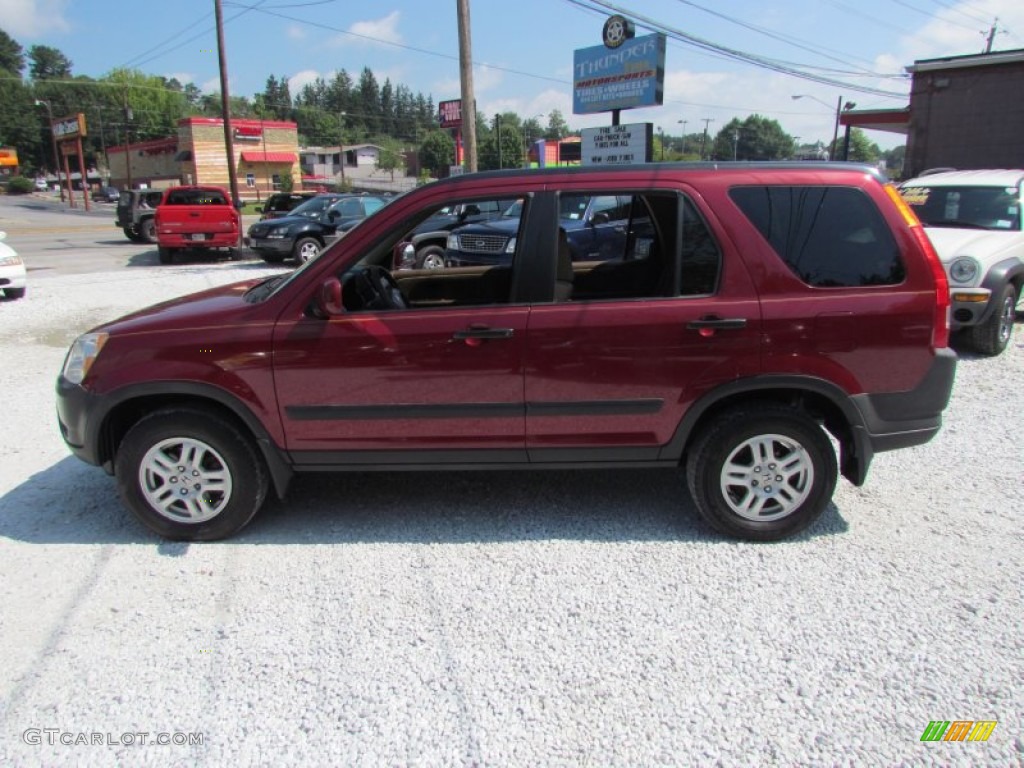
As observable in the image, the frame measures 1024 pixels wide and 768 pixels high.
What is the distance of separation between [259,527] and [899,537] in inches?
134

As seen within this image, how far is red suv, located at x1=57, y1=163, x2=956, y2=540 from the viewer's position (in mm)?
3414

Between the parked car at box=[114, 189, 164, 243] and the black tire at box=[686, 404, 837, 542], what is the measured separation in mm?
24197

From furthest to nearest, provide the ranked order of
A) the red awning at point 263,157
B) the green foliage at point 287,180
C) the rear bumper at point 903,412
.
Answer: the green foliage at point 287,180, the red awning at point 263,157, the rear bumper at point 903,412

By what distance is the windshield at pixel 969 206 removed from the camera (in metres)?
7.95

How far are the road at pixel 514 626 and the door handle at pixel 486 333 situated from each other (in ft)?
3.53

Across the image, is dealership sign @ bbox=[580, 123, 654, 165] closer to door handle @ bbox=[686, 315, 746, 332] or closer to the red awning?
door handle @ bbox=[686, 315, 746, 332]

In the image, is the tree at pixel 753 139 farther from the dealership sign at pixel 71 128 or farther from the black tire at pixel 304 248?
the black tire at pixel 304 248

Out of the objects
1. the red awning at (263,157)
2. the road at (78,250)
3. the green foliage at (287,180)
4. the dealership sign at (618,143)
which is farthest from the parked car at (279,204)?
the green foliage at (287,180)

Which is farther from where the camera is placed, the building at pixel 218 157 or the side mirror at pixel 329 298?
the building at pixel 218 157

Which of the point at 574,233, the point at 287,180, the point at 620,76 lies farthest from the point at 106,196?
the point at 574,233

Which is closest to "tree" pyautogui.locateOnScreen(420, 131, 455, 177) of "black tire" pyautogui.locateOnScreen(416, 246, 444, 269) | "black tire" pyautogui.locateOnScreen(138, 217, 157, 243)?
"black tire" pyautogui.locateOnScreen(138, 217, 157, 243)

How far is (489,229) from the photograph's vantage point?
1129 centimetres

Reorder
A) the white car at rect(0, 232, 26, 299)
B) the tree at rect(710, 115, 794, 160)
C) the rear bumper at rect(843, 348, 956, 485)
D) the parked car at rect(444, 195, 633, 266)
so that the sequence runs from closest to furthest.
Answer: the rear bumper at rect(843, 348, 956, 485) → the parked car at rect(444, 195, 633, 266) → the white car at rect(0, 232, 26, 299) → the tree at rect(710, 115, 794, 160)

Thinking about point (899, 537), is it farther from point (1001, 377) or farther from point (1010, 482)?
point (1001, 377)
